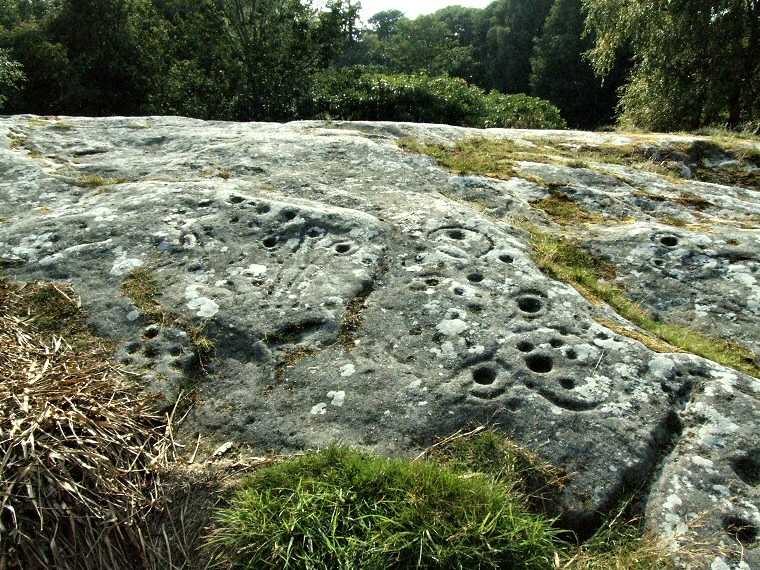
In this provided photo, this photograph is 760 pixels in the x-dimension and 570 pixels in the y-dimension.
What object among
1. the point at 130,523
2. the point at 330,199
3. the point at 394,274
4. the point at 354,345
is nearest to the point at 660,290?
the point at 394,274

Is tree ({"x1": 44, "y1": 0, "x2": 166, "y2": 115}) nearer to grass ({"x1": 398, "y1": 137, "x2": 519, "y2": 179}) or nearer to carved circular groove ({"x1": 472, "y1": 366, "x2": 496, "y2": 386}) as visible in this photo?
grass ({"x1": 398, "y1": 137, "x2": 519, "y2": 179})

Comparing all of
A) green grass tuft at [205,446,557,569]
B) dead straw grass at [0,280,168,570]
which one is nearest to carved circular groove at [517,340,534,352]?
green grass tuft at [205,446,557,569]

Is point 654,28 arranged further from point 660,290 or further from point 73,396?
point 73,396

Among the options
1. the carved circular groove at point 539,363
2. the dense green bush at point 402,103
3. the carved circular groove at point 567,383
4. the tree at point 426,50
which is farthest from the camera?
the tree at point 426,50

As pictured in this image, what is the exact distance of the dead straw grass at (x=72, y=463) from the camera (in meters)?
3.32

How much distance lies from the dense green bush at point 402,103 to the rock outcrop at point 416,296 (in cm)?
1301

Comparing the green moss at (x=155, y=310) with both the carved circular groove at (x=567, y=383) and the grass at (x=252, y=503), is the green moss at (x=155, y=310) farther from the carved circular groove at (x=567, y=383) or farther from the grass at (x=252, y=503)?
the carved circular groove at (x=567, y=383)

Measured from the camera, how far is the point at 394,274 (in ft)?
17.0

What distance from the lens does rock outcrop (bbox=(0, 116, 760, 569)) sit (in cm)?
389

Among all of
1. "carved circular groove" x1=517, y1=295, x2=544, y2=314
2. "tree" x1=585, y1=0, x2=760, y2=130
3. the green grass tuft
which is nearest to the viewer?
the green grass tuft

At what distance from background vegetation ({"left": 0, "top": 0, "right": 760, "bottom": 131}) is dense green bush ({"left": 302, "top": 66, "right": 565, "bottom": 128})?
0.04 metres

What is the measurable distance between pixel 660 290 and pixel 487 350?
188 cm

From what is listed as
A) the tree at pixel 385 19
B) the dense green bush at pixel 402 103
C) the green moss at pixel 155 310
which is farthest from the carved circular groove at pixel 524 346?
the tree at pixel 385 19

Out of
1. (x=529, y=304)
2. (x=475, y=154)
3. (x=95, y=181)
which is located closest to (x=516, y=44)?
(x=475, y=154)
